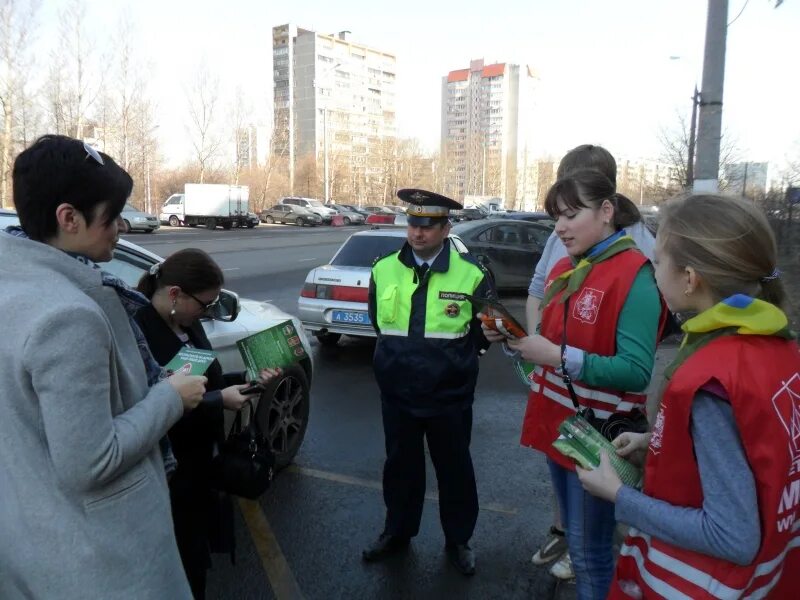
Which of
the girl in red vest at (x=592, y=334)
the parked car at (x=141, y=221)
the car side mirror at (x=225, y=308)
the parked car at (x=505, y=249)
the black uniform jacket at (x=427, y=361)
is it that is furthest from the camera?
the parked car at (x=141, y=221)

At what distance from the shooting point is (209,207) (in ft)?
124

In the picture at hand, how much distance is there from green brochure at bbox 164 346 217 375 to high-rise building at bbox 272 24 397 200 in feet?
234

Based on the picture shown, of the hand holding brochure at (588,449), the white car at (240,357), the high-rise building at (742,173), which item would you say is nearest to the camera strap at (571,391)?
the hand holding brochure at (588,449)

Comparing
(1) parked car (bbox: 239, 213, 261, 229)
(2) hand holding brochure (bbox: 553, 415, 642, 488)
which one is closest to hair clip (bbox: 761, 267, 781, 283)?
(2) hand holding brochure (bbox: 553, 415, 642, 488)

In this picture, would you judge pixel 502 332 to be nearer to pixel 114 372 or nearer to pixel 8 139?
pixel 114 372

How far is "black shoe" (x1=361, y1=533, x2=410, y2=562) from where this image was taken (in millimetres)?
3316

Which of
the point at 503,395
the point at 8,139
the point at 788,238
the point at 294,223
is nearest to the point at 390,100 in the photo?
the point at 294,223

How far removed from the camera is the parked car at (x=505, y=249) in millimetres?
12414

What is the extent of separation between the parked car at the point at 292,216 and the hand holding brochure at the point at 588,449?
4656 centimetres

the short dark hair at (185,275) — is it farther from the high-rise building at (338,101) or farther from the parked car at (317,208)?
the high-rise building at (338,101)

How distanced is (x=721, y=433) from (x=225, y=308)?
3.09m

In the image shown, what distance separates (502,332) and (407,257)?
880 millimetres

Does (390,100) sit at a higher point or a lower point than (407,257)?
higher

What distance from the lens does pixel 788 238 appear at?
1839 cm
